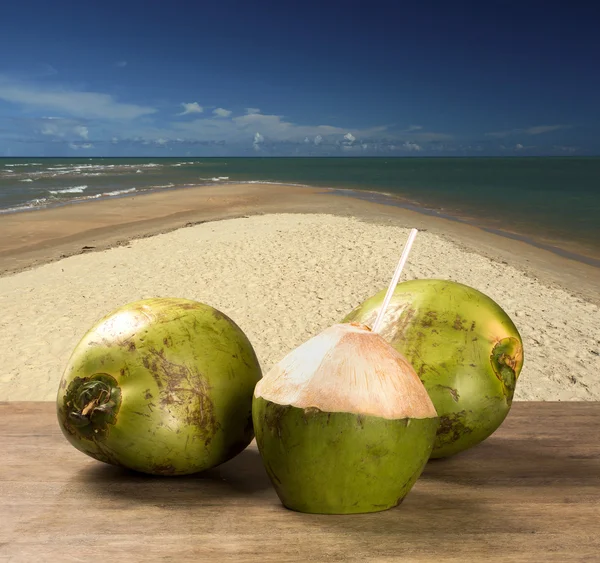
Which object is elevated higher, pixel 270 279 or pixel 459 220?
pixel 270 279

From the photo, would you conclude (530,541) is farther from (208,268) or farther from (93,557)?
(208,268)

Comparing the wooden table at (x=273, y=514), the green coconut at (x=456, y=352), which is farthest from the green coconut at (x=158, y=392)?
the green coconut at (x=456, y=352)

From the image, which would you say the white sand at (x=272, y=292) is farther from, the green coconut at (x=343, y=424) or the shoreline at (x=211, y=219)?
the green coconut at (x=343, y=424)

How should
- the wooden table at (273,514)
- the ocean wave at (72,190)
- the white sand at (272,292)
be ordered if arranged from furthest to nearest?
the ocean wave at (72,190) → the white sand at (272,292) → the wooden table at (273,514)

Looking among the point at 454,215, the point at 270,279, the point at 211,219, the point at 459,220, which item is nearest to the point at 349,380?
the point at 270,279

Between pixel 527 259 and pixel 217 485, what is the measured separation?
12033mm

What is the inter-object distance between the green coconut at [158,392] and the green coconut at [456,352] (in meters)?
0.23

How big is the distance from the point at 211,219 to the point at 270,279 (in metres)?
8.20

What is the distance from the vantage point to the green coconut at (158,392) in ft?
3.14

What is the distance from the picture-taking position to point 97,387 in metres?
0.95

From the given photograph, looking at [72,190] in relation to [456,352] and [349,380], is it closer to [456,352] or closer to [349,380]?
[456,352]

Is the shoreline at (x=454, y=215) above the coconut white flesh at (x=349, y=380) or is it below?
below

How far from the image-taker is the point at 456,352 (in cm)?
104

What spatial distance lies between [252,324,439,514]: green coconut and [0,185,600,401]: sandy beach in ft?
17.7
